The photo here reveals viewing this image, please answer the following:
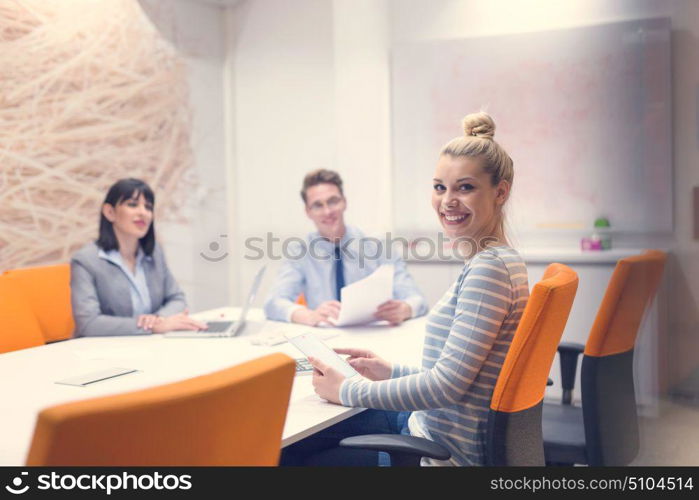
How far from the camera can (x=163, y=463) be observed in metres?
1.01

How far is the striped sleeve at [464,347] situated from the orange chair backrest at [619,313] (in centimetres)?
62

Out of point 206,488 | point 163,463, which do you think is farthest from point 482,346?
point 163,463

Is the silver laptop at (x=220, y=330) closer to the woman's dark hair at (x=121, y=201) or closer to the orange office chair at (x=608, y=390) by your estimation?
the woman's dark hair at (x=121, y=201)

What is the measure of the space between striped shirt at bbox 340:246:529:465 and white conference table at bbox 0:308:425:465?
4.8 inches

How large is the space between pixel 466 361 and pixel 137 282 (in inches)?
69.0

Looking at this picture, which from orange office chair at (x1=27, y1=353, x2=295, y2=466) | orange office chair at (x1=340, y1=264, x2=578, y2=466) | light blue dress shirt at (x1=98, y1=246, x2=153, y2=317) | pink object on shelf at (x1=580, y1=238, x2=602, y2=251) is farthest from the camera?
pink object on shelf at (x1=580, y1=238, x2=602, y2=251)

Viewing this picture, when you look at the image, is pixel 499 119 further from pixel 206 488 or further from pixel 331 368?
pixel 206 488

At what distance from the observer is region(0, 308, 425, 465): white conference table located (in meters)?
1.53

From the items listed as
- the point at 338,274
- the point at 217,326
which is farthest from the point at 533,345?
the point at 338,274

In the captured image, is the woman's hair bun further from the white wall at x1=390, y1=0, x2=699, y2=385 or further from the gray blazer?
the white wall at x1=390, y1=0, x2=699, y2=385

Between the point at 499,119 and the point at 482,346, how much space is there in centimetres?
251

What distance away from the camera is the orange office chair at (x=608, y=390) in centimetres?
204

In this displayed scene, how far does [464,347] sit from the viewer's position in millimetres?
1525

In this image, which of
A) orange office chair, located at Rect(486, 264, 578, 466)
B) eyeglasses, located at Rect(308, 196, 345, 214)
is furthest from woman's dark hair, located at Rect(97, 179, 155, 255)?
orange office chair, located at Rect(486, 264, 578, 466)
